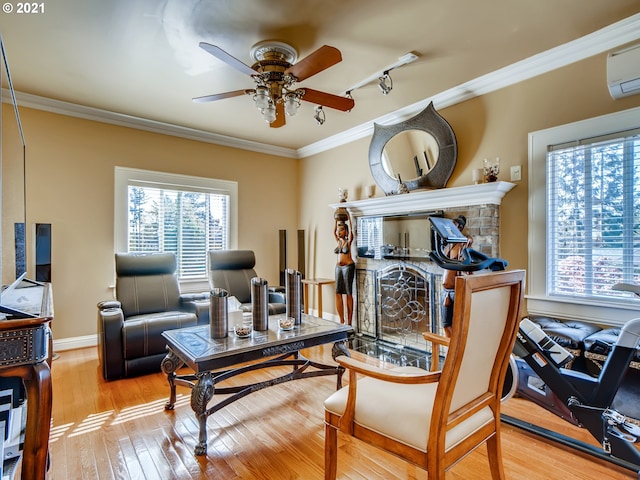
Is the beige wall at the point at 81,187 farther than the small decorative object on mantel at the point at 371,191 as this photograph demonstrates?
No

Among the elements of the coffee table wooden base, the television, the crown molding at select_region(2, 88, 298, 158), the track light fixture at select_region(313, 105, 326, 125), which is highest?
the crown molding at select_region(2, 88, 298, 158)

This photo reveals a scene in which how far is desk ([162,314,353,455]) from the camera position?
1.87 metres

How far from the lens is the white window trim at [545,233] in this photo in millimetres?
2365

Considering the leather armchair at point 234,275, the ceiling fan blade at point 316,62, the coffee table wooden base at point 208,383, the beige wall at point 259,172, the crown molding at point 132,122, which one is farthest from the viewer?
the leather armchair at point 234,275

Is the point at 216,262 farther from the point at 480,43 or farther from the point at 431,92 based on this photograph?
the point at 480,43

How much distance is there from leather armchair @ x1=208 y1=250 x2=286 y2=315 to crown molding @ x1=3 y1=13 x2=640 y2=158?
1663mm

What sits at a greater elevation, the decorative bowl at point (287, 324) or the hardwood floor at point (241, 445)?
the decorative bowl at point (287, 324)

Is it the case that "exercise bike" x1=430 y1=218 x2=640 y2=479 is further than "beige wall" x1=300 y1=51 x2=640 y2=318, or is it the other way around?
"beige wall" x1=300 y1=51 x2=640 y2=318

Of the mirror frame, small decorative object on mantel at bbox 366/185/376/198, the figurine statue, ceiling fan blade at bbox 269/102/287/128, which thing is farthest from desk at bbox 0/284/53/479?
small decorative object on mantel at bbox 366/185/376/198

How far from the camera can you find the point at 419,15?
215 centimetres

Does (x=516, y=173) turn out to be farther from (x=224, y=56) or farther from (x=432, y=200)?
(x=224, y=56)

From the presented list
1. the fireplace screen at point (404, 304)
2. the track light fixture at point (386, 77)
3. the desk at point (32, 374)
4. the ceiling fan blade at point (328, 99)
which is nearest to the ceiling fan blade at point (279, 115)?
the ceiling fan blade at point (328, 99)

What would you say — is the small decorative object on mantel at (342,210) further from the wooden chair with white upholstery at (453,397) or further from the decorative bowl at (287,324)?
the wooden chair with white upholstery at (453,397)

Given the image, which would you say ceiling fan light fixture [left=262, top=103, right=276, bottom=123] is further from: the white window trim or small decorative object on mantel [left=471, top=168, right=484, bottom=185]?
the white window trim
